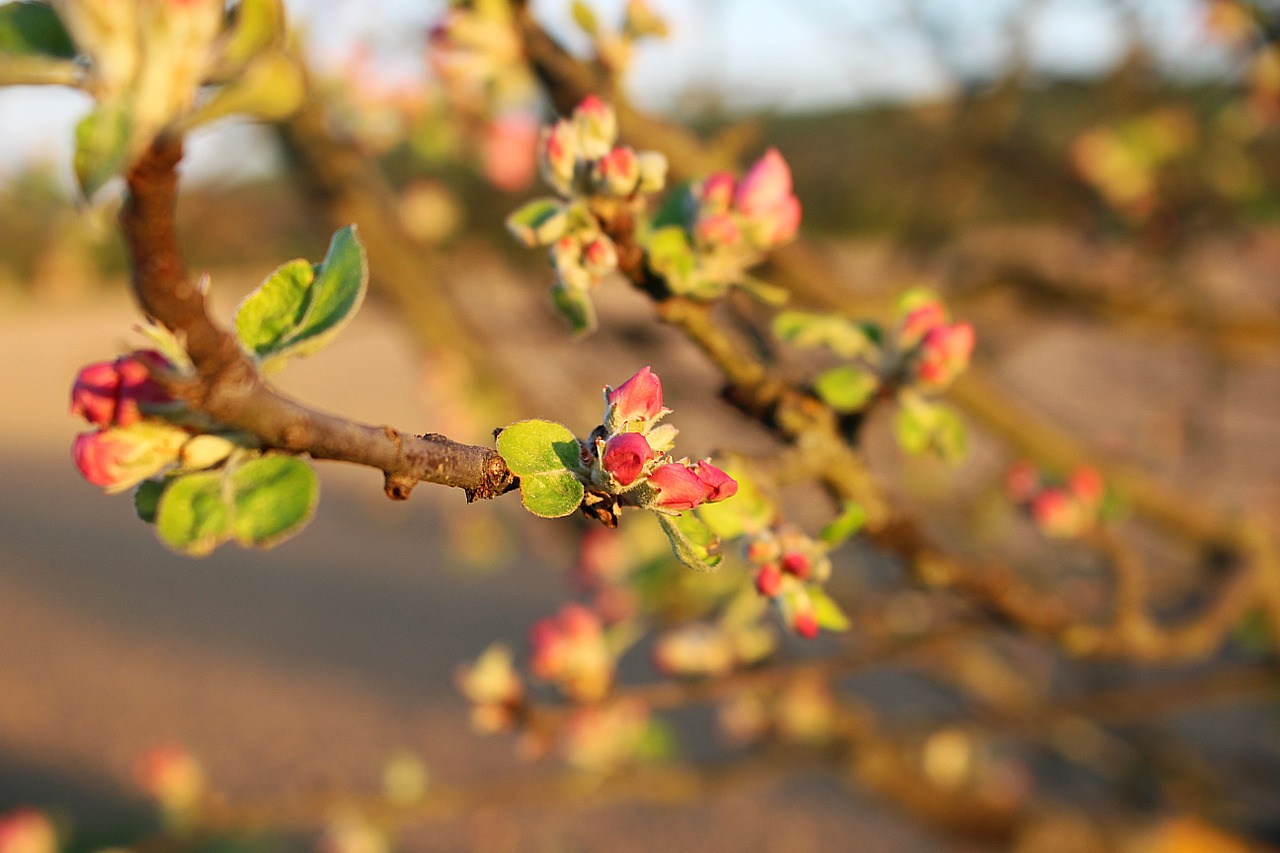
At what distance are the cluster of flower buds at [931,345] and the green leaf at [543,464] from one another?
0.52 feet

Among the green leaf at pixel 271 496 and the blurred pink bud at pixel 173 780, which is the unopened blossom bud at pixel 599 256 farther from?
the blurred pink bud at pixel 173 780

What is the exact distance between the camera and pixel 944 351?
0.33 meters

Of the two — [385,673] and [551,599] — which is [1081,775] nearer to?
[551,599]

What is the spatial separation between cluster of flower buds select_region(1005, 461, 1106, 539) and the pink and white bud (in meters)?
0.45

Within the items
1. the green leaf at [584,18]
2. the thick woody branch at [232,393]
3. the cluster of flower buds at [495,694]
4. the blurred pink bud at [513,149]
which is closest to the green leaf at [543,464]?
the thick woody branch at [232,393]

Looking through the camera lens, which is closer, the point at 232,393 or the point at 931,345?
the point at 232,393

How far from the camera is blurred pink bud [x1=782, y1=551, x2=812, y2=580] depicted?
1.02 feet

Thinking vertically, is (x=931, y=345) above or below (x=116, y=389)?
above

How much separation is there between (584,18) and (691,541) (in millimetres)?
267

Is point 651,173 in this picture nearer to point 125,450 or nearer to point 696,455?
point 125,450

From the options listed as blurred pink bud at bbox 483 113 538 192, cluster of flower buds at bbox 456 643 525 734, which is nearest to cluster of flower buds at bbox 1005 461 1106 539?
cluster of flower buds at bbox 456 643 525 734

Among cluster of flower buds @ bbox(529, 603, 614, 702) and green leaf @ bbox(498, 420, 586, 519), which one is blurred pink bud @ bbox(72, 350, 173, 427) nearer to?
green leaf @ bbox(498, 420, 586, 519)

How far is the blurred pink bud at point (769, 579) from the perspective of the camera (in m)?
0.31

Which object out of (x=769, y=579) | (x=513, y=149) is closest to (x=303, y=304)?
(x=769, y=579)
